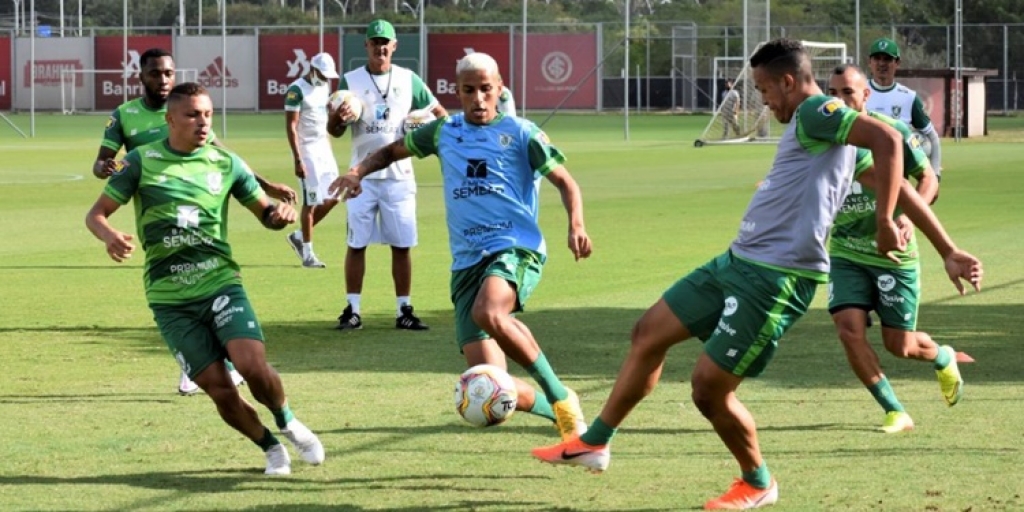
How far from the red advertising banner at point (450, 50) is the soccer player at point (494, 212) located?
6237cm

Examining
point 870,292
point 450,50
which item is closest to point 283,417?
point 870,292

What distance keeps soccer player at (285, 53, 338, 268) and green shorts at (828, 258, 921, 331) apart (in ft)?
28.3

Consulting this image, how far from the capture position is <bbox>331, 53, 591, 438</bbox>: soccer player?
8.05m

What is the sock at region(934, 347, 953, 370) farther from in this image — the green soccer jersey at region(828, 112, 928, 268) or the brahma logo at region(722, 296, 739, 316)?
the brahma logo at region(722, 296, 739, 316)

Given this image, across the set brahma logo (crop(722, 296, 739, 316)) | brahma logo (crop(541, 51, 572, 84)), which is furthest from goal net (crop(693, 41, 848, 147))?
brahma logo (crop(722, 296, 739, 316))

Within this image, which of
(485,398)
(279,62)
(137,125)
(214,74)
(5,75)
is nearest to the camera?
(485,398)

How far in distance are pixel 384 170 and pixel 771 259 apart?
23.5ft

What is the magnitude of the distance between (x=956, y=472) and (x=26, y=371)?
6.07 metres

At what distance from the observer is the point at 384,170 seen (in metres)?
13.7

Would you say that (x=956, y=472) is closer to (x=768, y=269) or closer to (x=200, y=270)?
(x=768, y=269)

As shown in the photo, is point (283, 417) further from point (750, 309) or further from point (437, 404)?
point (750, 309)

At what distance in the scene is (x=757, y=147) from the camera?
152 feet

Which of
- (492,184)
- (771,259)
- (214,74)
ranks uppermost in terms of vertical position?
(214,74)

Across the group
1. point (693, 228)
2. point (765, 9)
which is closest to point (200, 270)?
point (693, 228)
